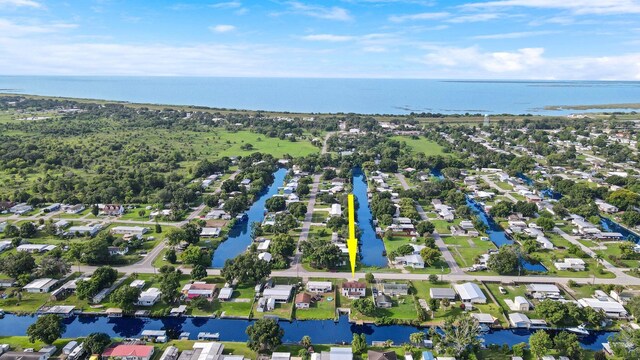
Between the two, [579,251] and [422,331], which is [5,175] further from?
[579,251]

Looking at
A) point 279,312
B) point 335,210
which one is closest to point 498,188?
point 335,210

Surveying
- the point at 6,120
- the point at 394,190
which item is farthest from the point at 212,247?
the point at 6,120

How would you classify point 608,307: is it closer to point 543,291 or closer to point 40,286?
point 543,291

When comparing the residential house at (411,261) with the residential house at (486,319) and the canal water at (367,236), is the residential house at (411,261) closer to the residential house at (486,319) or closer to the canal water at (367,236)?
the canal water at (367,236)

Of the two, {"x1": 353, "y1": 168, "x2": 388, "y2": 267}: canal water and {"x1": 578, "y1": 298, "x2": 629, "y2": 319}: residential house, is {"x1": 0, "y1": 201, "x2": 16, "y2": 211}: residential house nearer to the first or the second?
{"x1": 353, "y1": 168, "x2": 388, "y2": 267}: canal water

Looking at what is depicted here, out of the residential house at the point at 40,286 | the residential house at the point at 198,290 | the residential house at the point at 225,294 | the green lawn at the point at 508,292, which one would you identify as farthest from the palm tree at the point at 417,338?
the residential house at the point at 40,286

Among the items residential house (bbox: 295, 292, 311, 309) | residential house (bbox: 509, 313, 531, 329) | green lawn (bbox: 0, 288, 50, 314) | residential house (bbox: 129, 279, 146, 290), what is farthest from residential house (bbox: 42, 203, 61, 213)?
residential house (bbox: 509, 313, 531, 329)
